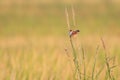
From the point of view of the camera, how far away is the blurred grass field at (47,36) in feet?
8.86

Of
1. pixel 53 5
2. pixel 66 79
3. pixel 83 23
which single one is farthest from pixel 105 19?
pixel 66 79

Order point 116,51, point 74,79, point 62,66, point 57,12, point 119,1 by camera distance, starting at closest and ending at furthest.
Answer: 1. point 74,79
2. point 62,66
3. point 116,51
4. point 57,12
5. point 119,1

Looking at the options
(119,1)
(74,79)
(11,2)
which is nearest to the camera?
(74,79)

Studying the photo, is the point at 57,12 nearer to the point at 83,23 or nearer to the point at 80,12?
the point at 80,12

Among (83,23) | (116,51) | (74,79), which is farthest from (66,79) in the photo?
(83,23)

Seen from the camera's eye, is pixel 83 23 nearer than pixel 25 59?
No

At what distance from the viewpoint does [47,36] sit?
790cm

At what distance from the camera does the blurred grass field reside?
2701 millimetres

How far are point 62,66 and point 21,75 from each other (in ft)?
0.91

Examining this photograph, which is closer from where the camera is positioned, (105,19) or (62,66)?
(62,66)

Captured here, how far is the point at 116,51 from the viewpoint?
133 inches

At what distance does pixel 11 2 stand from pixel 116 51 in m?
9.86

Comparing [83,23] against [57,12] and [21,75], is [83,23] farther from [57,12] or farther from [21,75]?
[21,75]

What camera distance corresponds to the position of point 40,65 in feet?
9.31
